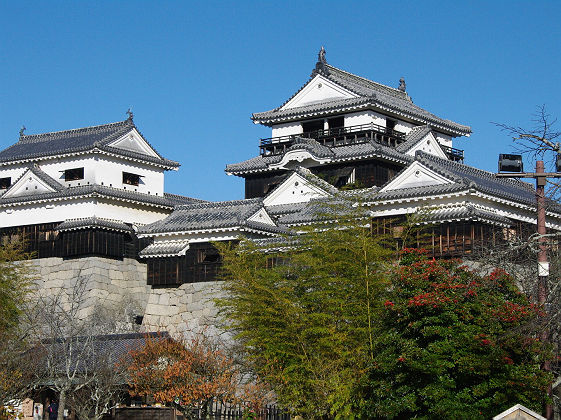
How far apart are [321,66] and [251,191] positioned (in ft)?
20.8

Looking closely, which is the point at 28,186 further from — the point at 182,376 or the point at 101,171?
the point at 182,376

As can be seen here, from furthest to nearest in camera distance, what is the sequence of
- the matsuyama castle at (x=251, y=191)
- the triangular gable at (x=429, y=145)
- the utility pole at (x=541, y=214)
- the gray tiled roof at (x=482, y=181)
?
the triangular gable at (x=429, y=145), the matsuyama castle at (x=251, y=191), the gray tiled roof at (x=482, y=181), the utility pole at (x=541, y=214)

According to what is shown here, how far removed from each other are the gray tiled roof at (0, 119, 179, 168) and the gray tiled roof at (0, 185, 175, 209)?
5.20ft

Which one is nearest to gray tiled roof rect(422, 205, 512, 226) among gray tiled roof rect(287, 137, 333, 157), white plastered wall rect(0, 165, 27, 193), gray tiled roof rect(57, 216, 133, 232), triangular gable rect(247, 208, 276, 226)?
triangular gable rect(247, 208, 276, 226)

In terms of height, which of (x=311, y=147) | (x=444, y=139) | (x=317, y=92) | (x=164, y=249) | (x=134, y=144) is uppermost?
(x=317, y=92)

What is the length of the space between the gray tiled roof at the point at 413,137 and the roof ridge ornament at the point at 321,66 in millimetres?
4560

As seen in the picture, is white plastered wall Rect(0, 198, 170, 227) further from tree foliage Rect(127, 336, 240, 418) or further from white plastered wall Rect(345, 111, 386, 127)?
tree foliage Rect(127, 336, 240, 418)

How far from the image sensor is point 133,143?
3894 centimetres

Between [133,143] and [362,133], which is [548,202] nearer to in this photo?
[362,133]

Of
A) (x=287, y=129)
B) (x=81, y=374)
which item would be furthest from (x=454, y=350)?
(x=287, y=129)

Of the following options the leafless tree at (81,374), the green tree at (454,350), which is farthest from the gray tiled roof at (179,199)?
the green tree at (454,350)

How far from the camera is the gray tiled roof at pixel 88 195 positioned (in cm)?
3575

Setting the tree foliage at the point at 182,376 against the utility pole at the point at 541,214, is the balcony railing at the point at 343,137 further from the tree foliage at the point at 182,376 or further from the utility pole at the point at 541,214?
the utility pole at the point at 541,214

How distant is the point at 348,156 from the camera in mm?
36188
